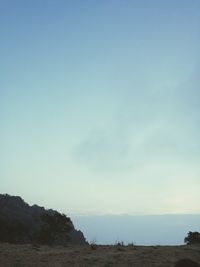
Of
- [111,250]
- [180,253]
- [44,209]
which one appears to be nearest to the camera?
[180,253]

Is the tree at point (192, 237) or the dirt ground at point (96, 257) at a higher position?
the tree at point (192, 237)

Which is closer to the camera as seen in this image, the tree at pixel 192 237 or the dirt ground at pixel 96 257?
the dirt ground at pixel 96 257

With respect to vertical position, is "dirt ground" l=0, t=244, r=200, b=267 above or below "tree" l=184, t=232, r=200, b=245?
below

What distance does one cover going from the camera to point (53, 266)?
24422 mm

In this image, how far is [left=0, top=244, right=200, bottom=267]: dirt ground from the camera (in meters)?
24.9

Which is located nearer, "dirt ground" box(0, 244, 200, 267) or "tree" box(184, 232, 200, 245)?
"dirt ground" box(0, 244, 200, 267)

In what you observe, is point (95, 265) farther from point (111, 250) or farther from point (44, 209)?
point (44, 209)

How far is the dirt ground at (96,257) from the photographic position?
24.9 m

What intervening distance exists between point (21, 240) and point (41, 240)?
14.2 ft

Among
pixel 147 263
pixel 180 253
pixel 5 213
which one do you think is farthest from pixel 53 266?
pixel 5 213

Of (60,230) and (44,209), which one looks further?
(44,209)

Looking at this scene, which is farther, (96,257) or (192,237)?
(192,237)

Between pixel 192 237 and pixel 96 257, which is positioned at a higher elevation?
pixel 192 237

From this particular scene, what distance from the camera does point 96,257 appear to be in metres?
26.4
